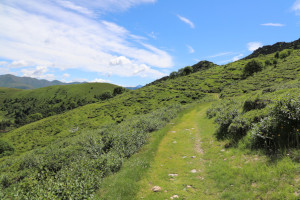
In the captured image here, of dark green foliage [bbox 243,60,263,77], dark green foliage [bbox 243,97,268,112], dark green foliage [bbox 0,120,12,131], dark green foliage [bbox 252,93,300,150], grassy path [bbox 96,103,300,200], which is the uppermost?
dark green foliage [bbox 243,60,263,77]

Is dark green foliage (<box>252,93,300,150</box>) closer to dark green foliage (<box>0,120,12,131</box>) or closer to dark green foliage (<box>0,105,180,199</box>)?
dark green foliage (<box>0,105,180,199</box>)

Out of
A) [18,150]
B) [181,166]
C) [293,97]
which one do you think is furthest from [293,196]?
[18,150]

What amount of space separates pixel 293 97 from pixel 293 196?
18.1ft

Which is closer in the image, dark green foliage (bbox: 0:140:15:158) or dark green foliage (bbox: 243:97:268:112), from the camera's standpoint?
dark green foliage (bbox: 243:97:268:112)

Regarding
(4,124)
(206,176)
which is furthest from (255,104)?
(4,124)

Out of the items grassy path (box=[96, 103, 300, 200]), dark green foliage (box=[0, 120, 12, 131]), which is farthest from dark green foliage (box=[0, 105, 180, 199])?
dark green foliage (box=[0, 120, 12, 131])

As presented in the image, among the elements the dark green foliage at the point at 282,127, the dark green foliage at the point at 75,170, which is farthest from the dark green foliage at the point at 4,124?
the dark green foliage at the point at 282,127

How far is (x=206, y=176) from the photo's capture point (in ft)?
28.5

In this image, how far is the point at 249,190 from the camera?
6.30 m

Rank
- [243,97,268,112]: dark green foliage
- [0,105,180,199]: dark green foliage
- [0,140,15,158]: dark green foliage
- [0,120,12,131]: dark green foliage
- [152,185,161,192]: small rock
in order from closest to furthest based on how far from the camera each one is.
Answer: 1. [0,105,180,199]: dark green foliage
2. [152,185,161,192]: small rock
3. [243,97,268,112]: dark green foliage
4. [0,140,15,158]: dark green foliage
5. [0,120,12,131]: dark green foliage

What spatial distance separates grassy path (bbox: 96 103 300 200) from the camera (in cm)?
595

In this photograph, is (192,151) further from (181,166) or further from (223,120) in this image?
(223,120)

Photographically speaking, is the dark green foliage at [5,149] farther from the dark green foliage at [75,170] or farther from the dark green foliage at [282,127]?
the dark green foliage at [282,127]

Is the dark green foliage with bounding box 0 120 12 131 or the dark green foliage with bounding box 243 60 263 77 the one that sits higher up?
the dark green foliage with bounding box 243 60 263 77
